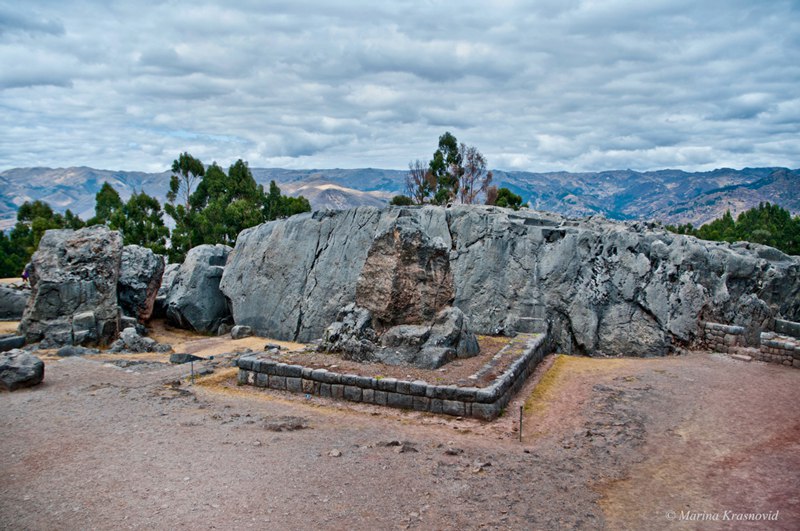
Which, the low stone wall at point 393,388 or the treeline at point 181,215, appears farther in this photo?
the treeline at point 181,215

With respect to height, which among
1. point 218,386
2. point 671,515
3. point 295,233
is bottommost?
point 218,386

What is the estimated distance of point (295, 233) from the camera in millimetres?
21812

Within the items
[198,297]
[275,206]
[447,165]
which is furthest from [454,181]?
[198,297]

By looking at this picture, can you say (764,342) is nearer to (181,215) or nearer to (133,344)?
(133,344)

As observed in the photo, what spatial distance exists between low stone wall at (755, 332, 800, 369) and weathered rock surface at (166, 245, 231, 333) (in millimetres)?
19273

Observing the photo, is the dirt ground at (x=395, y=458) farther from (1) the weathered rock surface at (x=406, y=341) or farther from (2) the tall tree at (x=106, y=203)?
(2) the tall tree at (x=106, y=203)

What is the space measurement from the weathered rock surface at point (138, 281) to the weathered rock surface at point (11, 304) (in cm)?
519

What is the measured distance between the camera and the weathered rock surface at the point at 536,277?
16.6 metres

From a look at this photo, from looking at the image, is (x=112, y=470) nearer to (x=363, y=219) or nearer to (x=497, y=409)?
(x=497, y=409)

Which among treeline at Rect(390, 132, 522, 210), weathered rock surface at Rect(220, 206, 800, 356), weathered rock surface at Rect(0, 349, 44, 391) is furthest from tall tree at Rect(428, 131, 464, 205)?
weathered rock surface at Rect(0, 349, 44, 391)

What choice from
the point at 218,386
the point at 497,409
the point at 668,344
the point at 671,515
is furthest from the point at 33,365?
the point at 668,344

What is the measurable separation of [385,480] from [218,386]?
6.99m

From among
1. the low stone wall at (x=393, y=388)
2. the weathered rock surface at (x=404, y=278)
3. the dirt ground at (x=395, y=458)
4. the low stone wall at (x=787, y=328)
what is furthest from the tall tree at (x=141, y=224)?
the low stone wall at (x=787, y=328)

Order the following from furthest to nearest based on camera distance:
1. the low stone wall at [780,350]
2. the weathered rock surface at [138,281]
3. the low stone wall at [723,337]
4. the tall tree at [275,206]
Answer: the tall tree at [275,206] → the weathered rock surface at [138,281] → the low stone wall at [723,337] → the low stone wall at [780,350]
